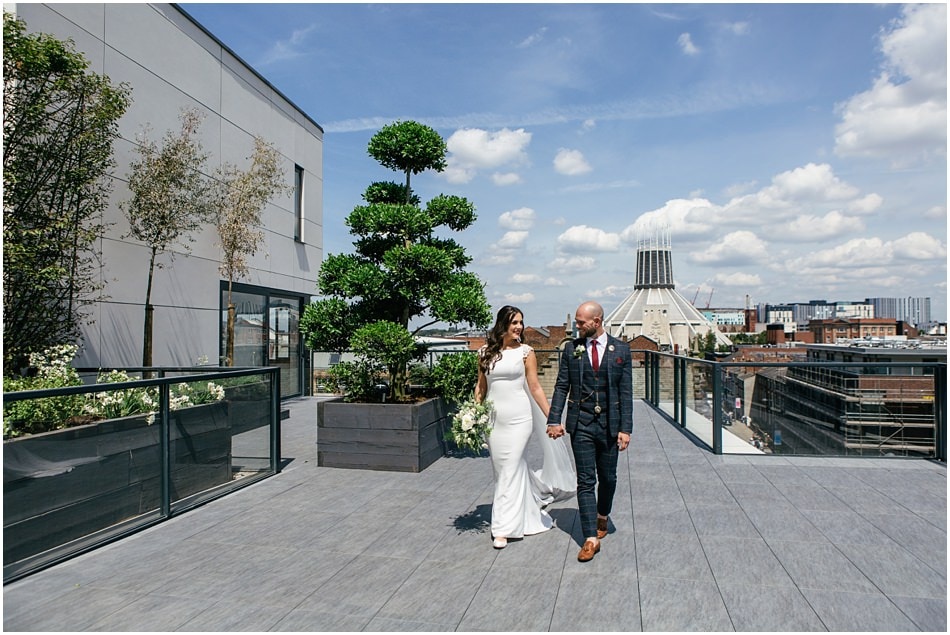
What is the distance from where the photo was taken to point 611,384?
4.13 metres

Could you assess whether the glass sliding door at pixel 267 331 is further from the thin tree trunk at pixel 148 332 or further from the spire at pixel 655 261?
the spire at pixel 655 261

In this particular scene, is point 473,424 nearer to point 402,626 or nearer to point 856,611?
point 402,626

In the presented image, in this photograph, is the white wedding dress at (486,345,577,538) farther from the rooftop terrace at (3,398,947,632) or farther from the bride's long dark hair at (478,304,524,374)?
the rooftop terrace at (3,398,947,632)

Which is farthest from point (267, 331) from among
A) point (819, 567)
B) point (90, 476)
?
point (819, 567)

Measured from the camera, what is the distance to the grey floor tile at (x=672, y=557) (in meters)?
3.76

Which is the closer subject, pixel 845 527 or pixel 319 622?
pixel 319 622

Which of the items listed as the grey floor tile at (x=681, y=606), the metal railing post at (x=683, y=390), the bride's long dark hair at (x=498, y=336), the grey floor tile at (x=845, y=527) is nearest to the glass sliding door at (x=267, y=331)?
the metal railing post at (x=683, y=390)

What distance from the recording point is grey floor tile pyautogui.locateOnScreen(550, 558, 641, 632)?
309 cm

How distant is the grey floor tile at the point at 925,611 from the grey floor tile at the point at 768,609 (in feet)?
1.63

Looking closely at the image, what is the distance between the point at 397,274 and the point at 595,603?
4618 mm

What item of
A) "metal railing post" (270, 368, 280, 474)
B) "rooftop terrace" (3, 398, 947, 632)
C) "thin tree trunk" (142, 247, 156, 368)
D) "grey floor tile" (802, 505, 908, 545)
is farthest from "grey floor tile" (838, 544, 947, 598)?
"thin tree trunk" (142, 247, 156, 368)

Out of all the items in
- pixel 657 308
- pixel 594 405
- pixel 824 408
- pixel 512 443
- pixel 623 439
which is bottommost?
pixel 824 408

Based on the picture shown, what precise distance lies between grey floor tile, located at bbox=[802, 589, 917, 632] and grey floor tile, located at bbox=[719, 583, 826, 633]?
0.20 feet

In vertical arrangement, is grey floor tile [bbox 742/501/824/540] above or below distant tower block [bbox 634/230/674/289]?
below
